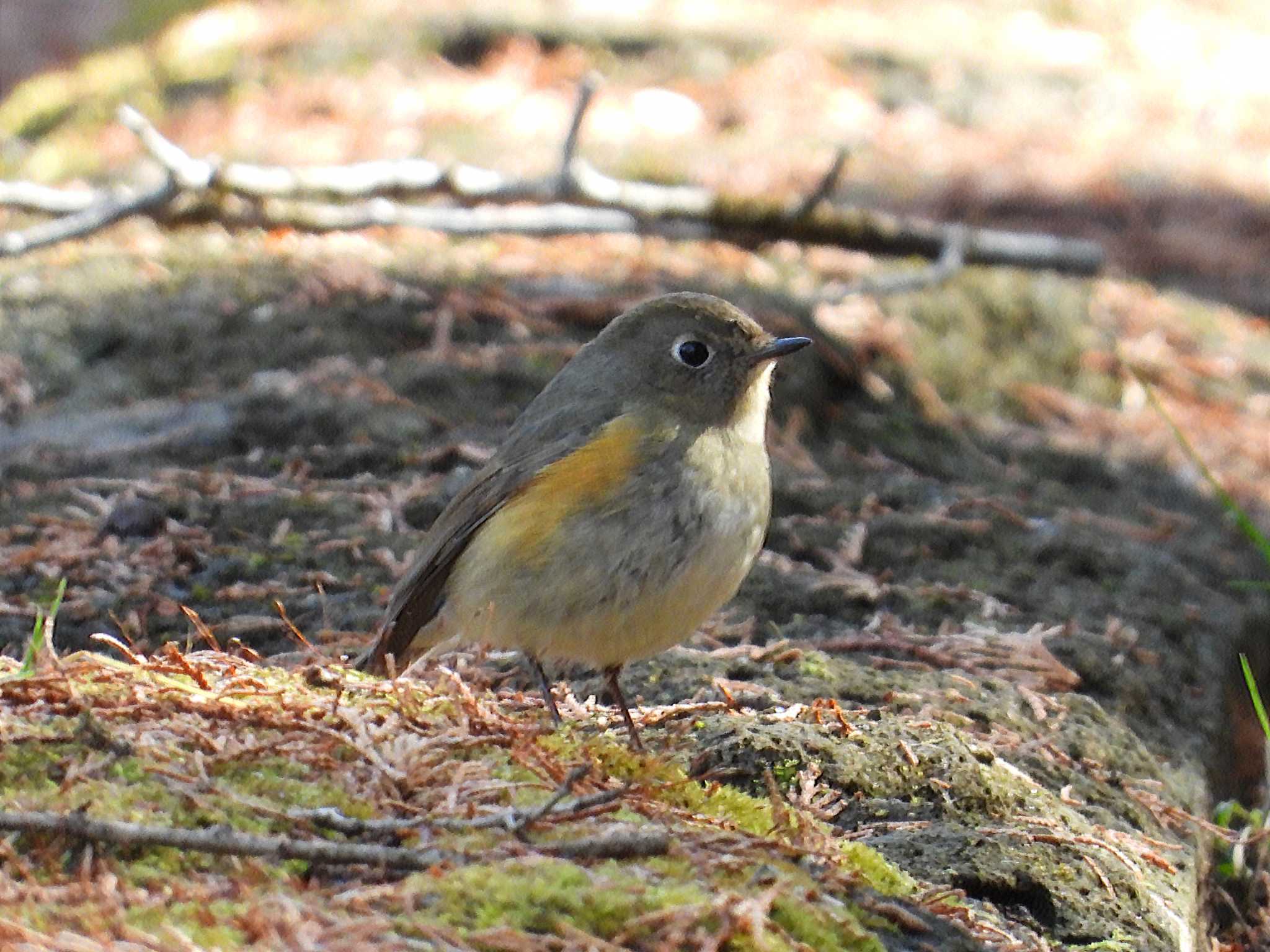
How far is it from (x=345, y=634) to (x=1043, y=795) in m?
2.12

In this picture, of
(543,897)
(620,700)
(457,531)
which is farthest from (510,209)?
(543,897)

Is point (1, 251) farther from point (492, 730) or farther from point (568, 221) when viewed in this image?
point (492, 730)

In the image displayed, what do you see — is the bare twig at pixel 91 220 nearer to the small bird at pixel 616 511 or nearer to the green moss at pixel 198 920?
the small bird at pixel 616 511

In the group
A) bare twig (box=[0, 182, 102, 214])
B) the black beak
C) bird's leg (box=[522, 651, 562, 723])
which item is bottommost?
bird's leg (box=[522, 651, 562, 723])

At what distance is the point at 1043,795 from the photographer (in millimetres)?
3840

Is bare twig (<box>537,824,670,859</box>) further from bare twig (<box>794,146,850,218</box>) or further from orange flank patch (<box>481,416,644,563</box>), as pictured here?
bare twig (<box>794,146,850,218</box>)

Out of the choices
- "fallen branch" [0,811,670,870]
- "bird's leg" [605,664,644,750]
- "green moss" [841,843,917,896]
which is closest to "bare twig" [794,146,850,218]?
"bird's leg" [605,664,644,750]

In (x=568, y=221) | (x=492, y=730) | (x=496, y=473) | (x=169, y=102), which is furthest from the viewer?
(x=169, y=102)

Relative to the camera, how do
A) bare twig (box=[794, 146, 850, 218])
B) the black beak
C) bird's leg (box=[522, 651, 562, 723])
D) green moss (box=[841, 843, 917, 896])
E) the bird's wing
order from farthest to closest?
1. bare twig (box=[794, 146, 850, 218])
2. the black beak
3. the bird's wing
4. bird's leg (box=[522, 651, 562, 723])
5. green moss (box=[841, 843, 917, 896])

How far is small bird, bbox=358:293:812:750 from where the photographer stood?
13.0ft

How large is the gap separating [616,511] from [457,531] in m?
0.63

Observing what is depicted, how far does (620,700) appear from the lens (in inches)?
156

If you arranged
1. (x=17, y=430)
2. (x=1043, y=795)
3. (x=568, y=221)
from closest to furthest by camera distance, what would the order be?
(x=1043, y=795), (x=17, y=430), (x=568, y=221)

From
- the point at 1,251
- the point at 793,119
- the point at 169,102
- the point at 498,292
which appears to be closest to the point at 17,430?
the point at 1,251
